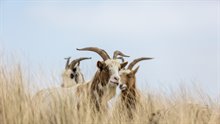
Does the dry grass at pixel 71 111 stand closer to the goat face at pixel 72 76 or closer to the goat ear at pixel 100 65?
the goat ear at pixel 100 65

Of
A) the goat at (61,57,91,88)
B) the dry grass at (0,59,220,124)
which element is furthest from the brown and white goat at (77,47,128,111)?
the goat at (61,57,91,88)

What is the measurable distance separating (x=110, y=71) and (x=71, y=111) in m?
3.00

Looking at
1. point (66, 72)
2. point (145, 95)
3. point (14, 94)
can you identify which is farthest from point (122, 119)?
point (66, 72)

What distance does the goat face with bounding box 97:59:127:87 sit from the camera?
9.31 metres

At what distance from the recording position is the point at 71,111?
21.5 feet

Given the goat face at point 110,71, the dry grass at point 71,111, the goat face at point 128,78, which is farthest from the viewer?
the goat face at point 128,78

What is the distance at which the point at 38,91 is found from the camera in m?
7.41

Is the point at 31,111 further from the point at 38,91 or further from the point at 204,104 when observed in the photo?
the point at 204,104

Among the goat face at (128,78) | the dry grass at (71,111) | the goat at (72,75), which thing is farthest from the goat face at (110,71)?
the goat at (72,75)

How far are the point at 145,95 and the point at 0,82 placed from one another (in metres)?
A: 2.90

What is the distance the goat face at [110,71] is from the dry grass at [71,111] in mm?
1034

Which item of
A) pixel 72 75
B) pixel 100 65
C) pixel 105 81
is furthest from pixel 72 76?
pixel 105 81

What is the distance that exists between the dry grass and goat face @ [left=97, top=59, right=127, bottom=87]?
1034 millimetres

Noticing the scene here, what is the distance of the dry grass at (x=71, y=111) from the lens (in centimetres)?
643
